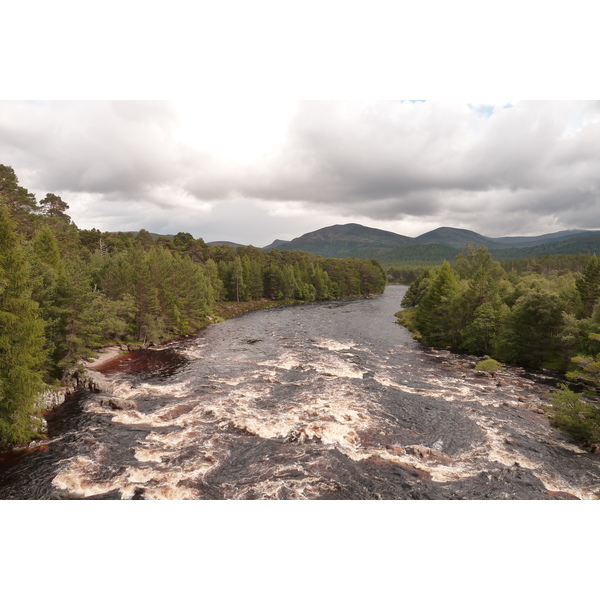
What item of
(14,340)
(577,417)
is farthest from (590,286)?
(14,340)

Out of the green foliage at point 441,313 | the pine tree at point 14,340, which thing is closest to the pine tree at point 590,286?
the green foliage at point 441,313

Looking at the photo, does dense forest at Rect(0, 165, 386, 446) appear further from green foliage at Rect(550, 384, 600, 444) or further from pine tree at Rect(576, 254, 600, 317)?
pine tree at Rect(576, 254, 600, 317)

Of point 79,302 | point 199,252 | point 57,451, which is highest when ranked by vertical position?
point 199,252

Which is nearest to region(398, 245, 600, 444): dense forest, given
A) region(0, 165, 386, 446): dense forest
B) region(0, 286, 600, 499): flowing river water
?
region(0, 286, 600, 499): flowing river water

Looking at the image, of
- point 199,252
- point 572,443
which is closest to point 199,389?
point 572,443

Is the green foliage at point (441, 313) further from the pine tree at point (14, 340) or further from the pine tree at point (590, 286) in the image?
the pine tree at point (14, 340)

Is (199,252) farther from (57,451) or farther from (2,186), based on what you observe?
(57,451)
